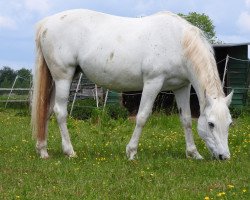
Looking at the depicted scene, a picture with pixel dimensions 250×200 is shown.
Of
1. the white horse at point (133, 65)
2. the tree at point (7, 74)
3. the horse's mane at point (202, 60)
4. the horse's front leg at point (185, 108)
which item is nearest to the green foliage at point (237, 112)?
the horse's front leg at point (185, 108)

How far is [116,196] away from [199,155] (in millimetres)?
2861

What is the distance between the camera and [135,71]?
7434 mm

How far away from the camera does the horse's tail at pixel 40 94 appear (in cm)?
791

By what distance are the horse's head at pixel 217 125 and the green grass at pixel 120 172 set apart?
0.17 m

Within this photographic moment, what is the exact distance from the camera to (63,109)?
310 inches

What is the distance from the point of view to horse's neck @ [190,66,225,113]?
6897mm

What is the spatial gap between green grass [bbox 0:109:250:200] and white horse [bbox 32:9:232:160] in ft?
1.38

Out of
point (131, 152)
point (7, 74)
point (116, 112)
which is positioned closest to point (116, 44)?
point (131, 152)

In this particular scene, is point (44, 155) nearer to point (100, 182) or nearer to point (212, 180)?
point (100, 182)

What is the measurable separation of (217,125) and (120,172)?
146cm

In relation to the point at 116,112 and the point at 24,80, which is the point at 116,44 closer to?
the point at 116,112

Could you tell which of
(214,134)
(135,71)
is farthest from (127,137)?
(214,134)

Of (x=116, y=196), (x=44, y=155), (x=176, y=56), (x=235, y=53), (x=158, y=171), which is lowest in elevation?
(x=235, y=53)

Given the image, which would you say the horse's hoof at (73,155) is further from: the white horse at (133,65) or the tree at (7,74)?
the tree at (7,74)
